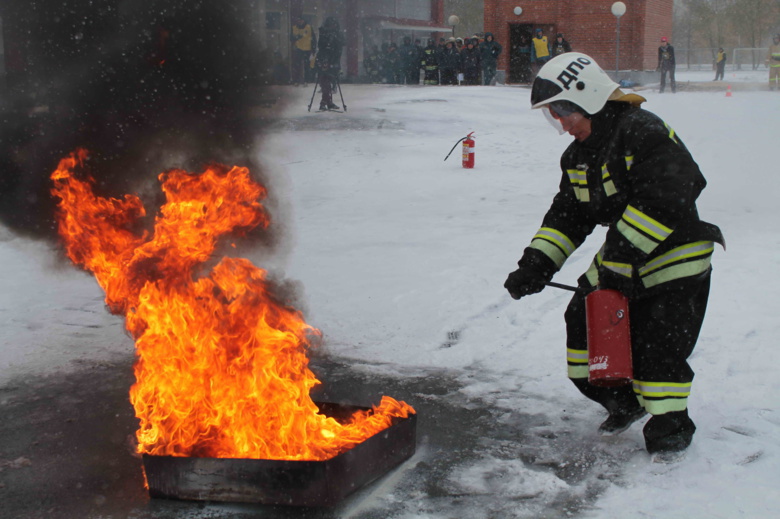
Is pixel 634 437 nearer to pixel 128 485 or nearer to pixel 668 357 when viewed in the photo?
pixel 668 357

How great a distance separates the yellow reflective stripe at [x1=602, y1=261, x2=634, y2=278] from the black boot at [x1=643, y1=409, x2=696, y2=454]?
68cm

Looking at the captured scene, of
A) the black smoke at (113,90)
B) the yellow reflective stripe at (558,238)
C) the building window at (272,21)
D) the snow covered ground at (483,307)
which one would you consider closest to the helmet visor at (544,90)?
the yellow reflective stripe at (558,238)

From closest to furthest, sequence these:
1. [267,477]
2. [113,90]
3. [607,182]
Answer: [267,477]
[607,182]
[113,90]

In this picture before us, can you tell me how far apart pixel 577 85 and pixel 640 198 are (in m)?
0.63

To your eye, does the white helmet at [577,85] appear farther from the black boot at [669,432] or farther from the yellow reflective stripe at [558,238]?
the black boot at [669,432]

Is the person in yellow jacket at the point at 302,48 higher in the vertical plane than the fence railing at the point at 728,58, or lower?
lower

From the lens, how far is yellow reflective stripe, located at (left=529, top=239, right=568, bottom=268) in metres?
4.05

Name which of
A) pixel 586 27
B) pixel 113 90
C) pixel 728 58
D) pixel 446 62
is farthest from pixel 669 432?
pixel 728 58

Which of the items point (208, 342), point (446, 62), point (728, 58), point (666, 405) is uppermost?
point (728, 58)

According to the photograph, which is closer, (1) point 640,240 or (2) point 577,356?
(1) point 640,240

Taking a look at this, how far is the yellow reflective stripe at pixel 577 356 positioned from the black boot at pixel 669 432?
1.45ft

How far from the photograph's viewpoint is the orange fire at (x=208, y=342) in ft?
11.9

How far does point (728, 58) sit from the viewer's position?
178 feet

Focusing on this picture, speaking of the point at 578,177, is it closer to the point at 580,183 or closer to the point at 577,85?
the point at 580,183
